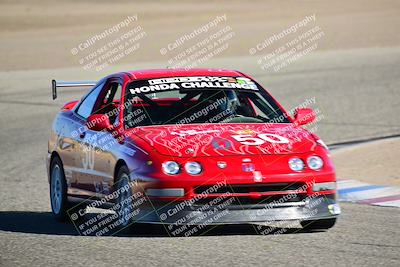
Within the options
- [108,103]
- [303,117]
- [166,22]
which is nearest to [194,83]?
[108,103]

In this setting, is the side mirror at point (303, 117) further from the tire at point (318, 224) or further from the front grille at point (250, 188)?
the front grille at point (250, 188)

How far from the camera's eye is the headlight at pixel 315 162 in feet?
29.0

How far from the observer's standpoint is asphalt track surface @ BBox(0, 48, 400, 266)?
7.66m

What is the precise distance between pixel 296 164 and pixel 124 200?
1.43 m

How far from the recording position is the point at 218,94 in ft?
33.7

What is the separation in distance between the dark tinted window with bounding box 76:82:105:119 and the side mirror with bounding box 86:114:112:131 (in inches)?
39.2

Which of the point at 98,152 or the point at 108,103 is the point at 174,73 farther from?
the point at 98,152

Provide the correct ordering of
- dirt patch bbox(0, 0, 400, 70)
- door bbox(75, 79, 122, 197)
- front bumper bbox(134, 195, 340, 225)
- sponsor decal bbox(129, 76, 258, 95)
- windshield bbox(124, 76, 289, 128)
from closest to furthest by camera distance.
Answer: front bumper bbox(134, 195, 340, 225)
door bbox(75, 79, 122, 197)
windshield bbox(124, 76, 289, 128)
sponsor decal bbox(129, 76, 258, 95)
dirt patch bbox(0, 0, 400, 70)

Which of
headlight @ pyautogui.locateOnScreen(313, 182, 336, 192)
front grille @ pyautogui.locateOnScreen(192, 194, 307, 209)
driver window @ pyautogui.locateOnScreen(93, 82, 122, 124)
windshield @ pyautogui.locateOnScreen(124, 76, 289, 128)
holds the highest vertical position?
driver window @ pyautogui.locateOnScreen(93, 82, 122, 124)

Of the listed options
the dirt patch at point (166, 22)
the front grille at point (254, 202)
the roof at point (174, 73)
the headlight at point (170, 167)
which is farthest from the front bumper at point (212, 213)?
the dirt patch at point (166, 22)

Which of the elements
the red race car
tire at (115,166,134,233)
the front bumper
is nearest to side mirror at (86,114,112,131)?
the red race car

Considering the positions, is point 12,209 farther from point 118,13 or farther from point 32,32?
point 118,13

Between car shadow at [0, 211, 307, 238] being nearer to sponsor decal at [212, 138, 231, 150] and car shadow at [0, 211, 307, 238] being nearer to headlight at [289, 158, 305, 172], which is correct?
headlight at [289, 158, 305, 172]

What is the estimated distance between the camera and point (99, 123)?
954 cm
